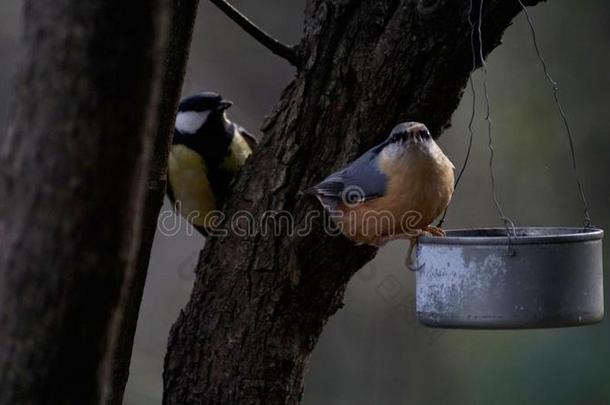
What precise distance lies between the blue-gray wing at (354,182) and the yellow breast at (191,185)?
2.27 ft

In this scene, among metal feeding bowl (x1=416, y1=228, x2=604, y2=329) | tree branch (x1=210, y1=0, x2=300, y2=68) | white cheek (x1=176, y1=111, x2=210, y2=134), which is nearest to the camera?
metal feeding bowl (x1=416, y1=228, x2=604, y2=329)

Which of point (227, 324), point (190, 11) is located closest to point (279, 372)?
point (227, 324)

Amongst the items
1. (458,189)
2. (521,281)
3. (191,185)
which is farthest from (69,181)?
(458,189)

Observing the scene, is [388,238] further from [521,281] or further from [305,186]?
[521,281]

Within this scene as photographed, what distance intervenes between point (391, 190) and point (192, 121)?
112 cm

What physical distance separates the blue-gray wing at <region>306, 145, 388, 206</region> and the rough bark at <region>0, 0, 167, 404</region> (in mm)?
1271

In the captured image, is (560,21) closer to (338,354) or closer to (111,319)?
(338,354)

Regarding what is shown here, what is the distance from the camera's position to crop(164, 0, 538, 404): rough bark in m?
2.43

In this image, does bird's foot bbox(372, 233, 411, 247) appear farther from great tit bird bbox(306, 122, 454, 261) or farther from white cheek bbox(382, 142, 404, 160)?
white cheek bbox(382, 142, 404, 160)

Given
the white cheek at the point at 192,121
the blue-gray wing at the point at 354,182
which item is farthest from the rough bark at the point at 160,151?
the white cheek at the point at 192,121

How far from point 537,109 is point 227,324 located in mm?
4022

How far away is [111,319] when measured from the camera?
122cm

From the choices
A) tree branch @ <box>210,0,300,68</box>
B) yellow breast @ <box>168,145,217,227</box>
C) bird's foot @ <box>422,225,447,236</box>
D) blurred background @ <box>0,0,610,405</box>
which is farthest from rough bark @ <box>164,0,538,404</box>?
blurred background @ <box>0,0,610,405</box>

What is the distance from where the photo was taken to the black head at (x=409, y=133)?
7.59ft
